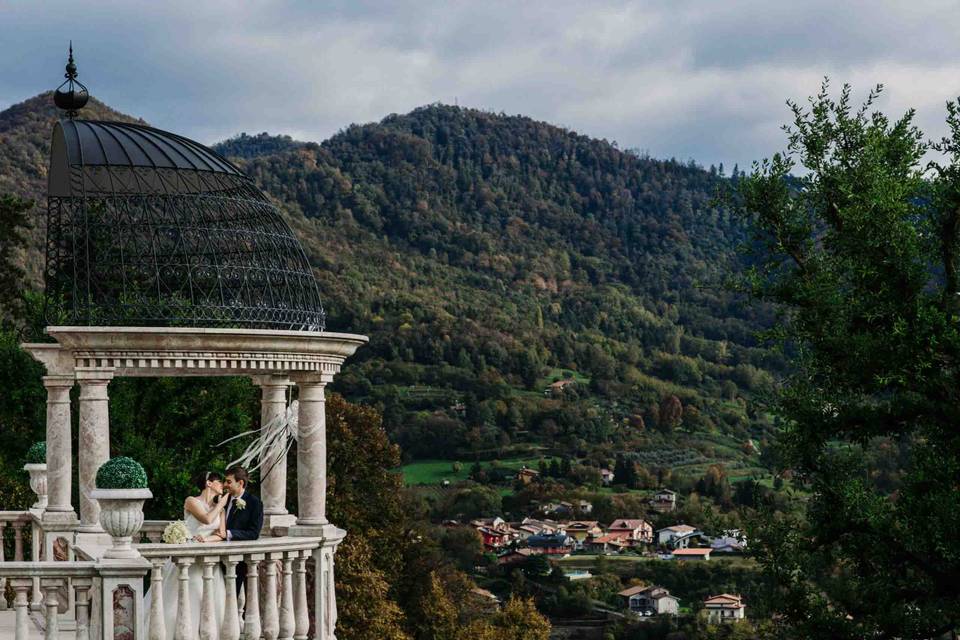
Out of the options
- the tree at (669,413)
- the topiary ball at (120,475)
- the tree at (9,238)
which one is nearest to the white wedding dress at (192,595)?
the topiary ball at (120,475)

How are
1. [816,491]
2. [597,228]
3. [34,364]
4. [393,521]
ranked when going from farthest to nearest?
[597,228] → [393,521] → [34,364] → [816,491]

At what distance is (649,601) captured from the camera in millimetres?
95375

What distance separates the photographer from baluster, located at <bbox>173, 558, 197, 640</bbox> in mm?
10258

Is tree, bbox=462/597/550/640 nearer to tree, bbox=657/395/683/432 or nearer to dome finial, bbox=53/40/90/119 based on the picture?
dome finial, bbox=53/40/90/119

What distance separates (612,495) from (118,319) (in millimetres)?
108122

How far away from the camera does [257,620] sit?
35.7 ft

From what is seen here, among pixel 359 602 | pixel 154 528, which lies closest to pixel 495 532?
pixel 359 602

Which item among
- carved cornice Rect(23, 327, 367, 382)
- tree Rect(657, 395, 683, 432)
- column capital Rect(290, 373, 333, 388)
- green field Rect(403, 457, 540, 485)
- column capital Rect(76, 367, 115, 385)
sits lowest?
green field Rect(403, 457, 540, 485)

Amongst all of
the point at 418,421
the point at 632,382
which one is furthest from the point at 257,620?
the point at 632,382

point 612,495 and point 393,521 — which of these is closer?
point 393,521

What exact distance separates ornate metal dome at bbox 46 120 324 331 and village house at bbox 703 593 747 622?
241ft

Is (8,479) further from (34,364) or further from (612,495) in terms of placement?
(612,495)

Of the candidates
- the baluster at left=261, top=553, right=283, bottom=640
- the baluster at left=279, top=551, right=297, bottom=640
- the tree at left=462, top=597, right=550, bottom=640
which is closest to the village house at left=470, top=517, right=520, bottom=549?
the tree at left=462, top=597, right=550, bottom=640

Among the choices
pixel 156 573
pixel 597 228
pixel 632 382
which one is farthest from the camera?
pixel 597 228
